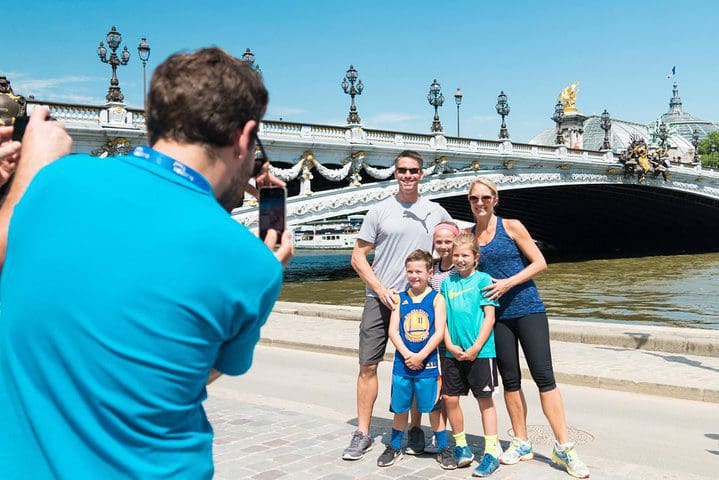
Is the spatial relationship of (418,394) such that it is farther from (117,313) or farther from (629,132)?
(629,132)

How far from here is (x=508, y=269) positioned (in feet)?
18.5

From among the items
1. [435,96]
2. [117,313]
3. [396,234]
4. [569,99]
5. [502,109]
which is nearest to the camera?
[117,313]

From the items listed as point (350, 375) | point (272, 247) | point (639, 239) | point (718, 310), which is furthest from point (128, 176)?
point (639, 239)

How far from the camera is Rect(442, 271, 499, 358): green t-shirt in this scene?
549 cm

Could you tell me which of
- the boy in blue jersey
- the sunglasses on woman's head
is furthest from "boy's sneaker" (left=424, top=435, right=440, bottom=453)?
the sunglasses on woman's head

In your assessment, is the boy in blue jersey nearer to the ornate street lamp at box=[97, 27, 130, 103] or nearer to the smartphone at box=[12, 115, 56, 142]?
the smartphone at box=[12, 115, 56, 142]

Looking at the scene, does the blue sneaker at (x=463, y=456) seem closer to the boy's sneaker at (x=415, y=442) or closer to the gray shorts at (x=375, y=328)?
the boy's sneaker at (x=415, y=442)

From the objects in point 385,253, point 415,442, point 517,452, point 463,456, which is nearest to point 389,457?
point 415,442

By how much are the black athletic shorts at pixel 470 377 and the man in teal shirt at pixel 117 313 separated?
4078 millimetres

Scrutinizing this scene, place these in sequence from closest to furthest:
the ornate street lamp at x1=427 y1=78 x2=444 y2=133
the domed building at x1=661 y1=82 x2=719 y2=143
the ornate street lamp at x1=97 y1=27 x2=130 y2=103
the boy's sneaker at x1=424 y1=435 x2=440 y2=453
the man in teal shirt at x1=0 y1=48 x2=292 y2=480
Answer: the man in teal shirt at x1=0 y1=48 x2=292 y2=480, the boy's sneaker at x1=424 y1=435 x2=440 y2=453, the ornate street lamp at x1=97 y1=27 x2=130 y2=103, the ornate street lamp at x1=427 y1=78 x2=444 y2=133, the domed building at x1=661 y1=82 x2=719 y2=143

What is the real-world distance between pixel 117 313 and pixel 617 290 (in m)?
27.9

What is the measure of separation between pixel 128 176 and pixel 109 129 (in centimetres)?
2392

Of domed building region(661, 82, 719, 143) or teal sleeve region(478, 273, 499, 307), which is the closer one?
teal sleeve region(478, 273, 499, 307)

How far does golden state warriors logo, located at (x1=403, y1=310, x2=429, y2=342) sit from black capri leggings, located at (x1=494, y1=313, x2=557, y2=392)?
1.79ft
